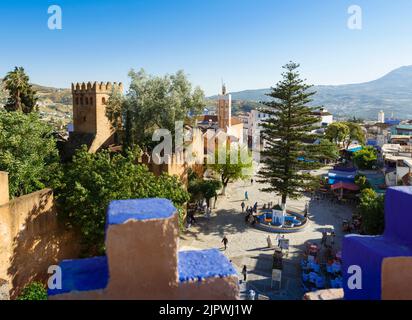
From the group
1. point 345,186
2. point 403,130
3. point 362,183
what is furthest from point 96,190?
point 403,130

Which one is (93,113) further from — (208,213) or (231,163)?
(208,213)

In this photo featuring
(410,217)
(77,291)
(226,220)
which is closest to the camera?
(77,291)

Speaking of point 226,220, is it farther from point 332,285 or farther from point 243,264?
point 332,285

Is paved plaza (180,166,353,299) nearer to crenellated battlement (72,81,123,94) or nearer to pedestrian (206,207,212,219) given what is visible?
pedestrian (206,207,212,219)

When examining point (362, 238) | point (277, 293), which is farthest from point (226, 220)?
point (362, 238)

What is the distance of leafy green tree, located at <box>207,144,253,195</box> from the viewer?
2278cm

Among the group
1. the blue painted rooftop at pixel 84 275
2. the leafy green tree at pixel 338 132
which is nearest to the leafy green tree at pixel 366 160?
the leafy green tree at pixel 338 132

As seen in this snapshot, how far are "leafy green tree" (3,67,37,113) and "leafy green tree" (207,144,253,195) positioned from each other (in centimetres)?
1208

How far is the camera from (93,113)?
2388 centimetres

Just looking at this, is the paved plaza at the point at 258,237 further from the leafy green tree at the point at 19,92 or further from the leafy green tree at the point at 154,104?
the leafy green tree at the point at 19,92

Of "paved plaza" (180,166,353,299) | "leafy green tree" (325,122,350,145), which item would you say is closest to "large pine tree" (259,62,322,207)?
"paved plaza" (180,166,353,299)

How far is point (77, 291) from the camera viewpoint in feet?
11.0

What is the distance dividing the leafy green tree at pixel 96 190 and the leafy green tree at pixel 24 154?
0.90m

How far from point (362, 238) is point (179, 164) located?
14.1 metres
